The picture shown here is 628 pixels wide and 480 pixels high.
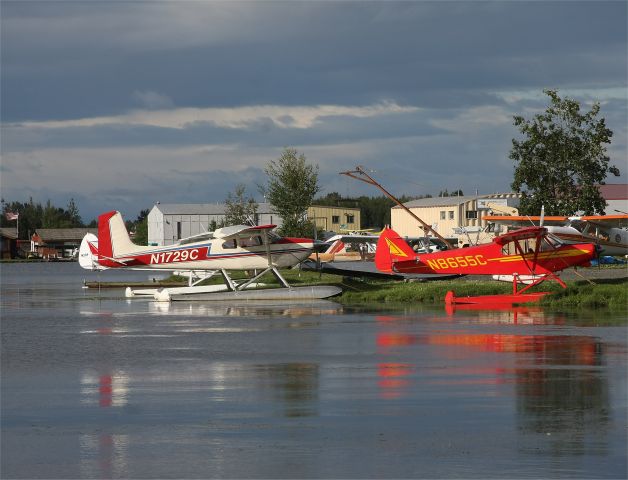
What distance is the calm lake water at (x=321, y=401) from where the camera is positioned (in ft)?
27.1

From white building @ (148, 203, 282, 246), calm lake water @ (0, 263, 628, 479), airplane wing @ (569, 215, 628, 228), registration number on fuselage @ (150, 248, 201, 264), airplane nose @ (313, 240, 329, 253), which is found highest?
white building @ (148, 203, 282, 246)

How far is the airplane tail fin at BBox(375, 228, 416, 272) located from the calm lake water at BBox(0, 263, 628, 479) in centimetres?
900

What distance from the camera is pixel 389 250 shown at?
29531 millimetres

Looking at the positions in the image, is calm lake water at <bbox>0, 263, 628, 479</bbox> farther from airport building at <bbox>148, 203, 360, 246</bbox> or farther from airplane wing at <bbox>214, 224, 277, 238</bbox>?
airport building at <bbox>148, 203, 360, 246</bbox>

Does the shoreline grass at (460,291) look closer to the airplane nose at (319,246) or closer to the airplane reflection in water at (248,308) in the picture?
the airplane nose at (319,246)

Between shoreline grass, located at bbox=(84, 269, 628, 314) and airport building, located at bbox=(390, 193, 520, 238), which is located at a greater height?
airport building, located at bbox=(390, 193, 520, 238)

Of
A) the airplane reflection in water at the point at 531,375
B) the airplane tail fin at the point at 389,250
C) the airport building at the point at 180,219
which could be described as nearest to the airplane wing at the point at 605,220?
the airplane tail fin at the point at 389,250

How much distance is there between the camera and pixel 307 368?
1388 cm

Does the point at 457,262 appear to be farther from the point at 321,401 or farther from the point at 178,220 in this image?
the point at 178,220

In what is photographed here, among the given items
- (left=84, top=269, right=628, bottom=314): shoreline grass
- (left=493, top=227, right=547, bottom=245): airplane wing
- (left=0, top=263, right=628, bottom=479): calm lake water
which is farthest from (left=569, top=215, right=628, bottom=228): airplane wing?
(left=0, top=263, right=628, bottom=479): calm lake water

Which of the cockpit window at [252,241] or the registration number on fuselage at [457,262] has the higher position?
the cockpit window at [252,241]

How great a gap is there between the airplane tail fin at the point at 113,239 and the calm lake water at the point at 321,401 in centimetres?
1103

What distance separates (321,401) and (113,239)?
70.9ft

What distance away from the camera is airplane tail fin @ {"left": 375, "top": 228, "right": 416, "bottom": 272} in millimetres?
29256
